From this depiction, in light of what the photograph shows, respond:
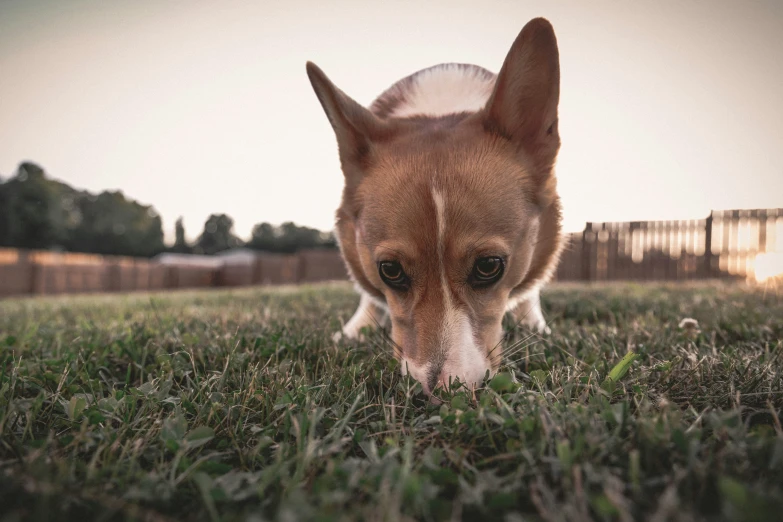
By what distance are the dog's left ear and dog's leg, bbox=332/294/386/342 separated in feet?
3.99

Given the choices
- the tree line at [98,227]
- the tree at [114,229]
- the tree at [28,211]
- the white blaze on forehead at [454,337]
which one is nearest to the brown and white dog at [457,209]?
the white blaze on forehead at [454,337]

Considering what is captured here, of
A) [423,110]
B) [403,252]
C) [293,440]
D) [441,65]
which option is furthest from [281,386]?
[441,65]

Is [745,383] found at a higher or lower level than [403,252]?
lower

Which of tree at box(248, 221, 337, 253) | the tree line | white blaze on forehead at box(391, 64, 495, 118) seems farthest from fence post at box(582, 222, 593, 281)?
tree at box(248, 221, 337, 253)

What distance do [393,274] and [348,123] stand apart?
0.85 m

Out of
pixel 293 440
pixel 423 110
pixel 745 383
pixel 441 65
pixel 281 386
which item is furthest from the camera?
pixel 441 65

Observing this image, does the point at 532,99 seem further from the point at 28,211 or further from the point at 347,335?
the point at 28,211

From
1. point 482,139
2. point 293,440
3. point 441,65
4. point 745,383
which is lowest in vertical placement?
point 293,440

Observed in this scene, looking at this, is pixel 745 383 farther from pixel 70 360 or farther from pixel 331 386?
pixel 70 360

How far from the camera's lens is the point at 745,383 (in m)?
1.27

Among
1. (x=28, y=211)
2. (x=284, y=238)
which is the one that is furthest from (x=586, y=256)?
(x=284, y=238)

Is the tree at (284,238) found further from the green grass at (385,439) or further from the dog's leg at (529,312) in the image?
the green grass at (385,439)

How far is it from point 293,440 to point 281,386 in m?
0.32

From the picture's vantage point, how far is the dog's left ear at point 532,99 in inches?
75.0
